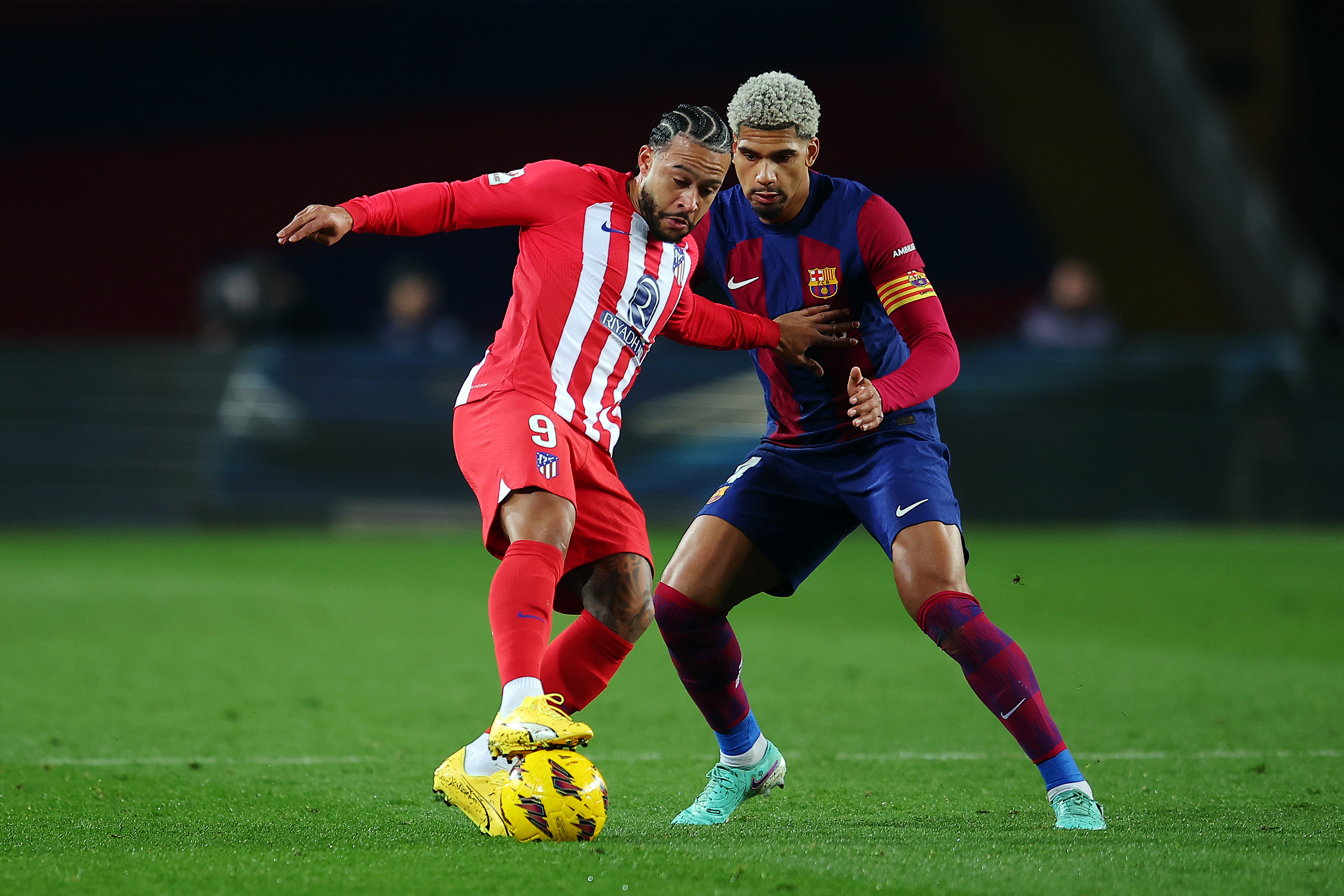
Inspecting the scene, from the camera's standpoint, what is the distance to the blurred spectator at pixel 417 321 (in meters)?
11.9

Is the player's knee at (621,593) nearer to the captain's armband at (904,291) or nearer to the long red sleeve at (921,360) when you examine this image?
the long red sleeve at (921,360)

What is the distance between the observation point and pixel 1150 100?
51.7ft

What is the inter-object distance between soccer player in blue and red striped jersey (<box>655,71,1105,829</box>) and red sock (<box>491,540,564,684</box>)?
60 centimetres

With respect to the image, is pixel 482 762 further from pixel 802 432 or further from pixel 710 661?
pixel 802 432

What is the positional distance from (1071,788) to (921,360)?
114 cm

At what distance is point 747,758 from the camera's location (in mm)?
4375

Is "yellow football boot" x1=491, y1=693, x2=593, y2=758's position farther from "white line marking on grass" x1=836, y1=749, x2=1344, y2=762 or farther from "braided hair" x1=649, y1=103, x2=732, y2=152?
"white line marking on grass" x1=836, y1=749, x2=1344, y2=762

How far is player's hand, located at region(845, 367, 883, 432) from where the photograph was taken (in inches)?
157

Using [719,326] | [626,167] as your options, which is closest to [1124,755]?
[719,326]

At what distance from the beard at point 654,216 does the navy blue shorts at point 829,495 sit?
26.4 inches

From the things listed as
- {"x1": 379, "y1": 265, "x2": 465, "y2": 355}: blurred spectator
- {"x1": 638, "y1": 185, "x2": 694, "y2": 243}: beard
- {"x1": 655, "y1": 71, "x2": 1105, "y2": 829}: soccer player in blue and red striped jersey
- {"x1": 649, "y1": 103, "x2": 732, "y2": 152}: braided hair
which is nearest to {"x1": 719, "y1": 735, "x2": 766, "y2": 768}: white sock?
{"x1": 655, "y1": 71, "x2": 1105, "y2": 829}: soccer player in blue and red striped jersey

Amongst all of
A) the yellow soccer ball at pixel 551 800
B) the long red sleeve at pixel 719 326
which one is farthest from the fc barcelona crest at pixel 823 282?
the yellow soccer ball at pixel 551 800

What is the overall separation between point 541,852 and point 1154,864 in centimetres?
133

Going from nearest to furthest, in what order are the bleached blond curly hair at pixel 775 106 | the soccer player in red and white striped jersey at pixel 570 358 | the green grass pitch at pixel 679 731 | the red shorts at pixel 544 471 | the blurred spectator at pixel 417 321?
1. the green grass pitch at pixel 679 731
2. the soccer player in red and white striped jersey at pixel 570 358
3. the red shorts at pixel 544 471
4. the bleached blond curly hair at pixel 775 106
5. the blurred spectator at pixel 417 321
